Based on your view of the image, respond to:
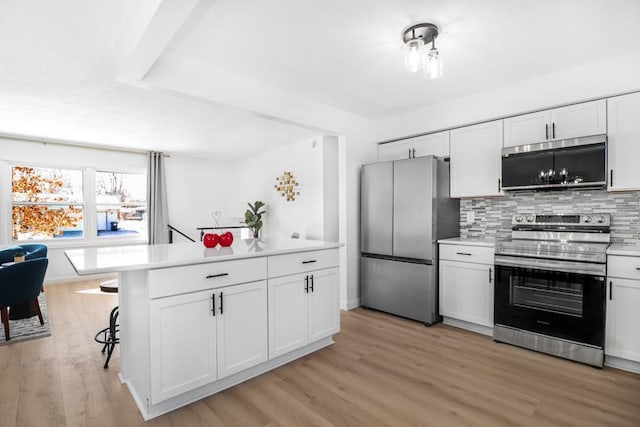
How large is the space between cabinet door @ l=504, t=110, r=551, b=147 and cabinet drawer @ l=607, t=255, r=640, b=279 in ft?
3.93

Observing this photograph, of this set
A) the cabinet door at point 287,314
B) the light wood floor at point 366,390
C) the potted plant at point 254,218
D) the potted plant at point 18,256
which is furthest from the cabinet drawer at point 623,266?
the potted plant at point 18,256

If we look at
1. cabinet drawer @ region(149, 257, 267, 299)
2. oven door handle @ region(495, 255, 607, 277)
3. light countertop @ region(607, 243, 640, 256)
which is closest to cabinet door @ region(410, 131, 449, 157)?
oven door handle @ region(495, 255, 607, 277)

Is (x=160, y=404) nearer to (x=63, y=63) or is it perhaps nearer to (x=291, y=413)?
(x=291, y=413)

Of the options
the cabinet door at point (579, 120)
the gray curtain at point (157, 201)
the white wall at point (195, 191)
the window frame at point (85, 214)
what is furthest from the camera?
the white wall at point (195, 191)

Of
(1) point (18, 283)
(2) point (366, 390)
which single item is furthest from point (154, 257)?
(1) point (18, 283)

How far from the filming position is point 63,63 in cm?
262

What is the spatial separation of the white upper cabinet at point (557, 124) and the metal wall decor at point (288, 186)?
311 centimetres

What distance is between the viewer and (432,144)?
3.86 m

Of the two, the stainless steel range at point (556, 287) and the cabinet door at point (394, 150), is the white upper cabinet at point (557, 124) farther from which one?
the cabinet door at point (394, 150)

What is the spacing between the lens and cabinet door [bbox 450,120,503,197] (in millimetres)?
3338

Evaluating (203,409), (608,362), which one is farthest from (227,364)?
(608,362)

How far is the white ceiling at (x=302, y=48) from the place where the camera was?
6.59ft

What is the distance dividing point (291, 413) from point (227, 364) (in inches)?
20.8

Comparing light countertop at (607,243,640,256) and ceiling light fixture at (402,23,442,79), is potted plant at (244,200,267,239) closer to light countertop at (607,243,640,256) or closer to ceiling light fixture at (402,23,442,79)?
ceiling light fixture at (402,23,442,79)
